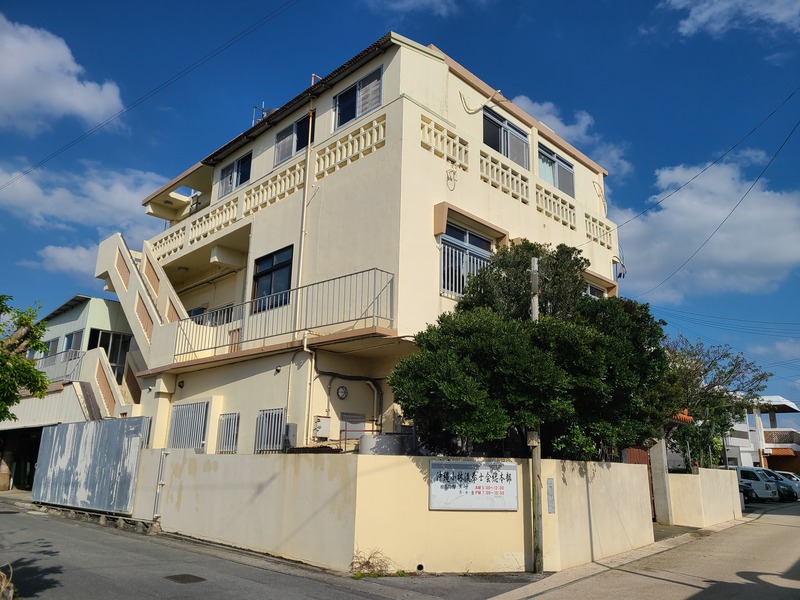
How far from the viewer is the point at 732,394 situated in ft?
89.5

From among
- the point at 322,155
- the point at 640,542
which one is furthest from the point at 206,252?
the point at 640,542

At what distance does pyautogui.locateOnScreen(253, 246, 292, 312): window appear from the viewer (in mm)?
14695

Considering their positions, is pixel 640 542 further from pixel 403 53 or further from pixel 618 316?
pixel 403 53

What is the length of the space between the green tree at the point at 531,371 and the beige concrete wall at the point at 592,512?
1.92ft

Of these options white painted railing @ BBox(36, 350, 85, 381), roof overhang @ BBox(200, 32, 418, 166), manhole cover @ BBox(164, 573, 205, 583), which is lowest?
manhole cover @ BBox(164, 573, 205, 583)

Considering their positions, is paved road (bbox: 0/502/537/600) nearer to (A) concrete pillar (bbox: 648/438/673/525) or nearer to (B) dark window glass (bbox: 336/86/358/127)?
(B) dark window glass (bbox: 336/86/358/127)

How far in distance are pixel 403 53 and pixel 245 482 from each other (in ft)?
31.1

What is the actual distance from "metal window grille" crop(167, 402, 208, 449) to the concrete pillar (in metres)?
12.5

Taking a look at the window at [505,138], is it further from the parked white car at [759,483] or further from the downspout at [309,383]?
the parked white car at [759,483]

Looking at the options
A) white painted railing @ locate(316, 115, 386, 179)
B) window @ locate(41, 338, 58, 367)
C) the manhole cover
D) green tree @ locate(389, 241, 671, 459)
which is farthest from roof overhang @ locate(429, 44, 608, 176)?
window @ locate(41, 338, 58, 367)

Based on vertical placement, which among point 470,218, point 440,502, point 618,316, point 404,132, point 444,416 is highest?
point 404,132

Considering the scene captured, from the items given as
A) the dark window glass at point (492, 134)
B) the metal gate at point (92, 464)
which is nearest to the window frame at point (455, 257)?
the dark window glass at point (492, 134)

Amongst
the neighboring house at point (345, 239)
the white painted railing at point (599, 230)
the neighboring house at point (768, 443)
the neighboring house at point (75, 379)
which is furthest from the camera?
the neighboring house at point (768, 443)

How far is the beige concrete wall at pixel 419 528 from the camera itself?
9.37 metres
